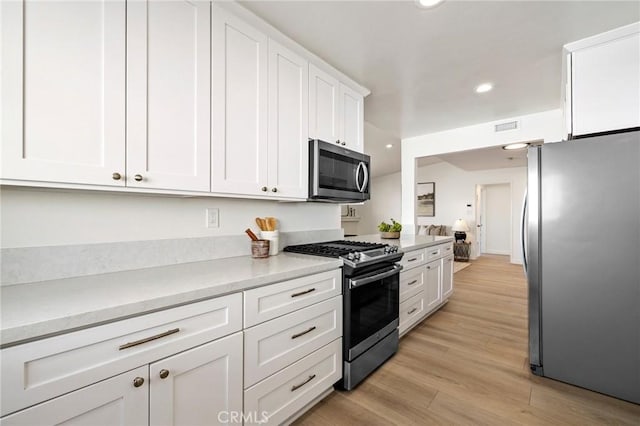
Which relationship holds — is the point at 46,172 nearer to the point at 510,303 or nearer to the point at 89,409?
the point at 89,409

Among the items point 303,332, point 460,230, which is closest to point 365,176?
point 303,332

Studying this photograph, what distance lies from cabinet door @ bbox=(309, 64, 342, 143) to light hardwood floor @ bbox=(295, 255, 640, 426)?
6.01ft

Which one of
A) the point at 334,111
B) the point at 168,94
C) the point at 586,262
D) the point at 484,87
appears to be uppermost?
the point at 484,87

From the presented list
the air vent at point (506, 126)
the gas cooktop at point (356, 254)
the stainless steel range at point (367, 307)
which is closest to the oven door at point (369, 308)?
the stainless steel range at point (367, 307)

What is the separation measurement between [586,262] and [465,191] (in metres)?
6.41

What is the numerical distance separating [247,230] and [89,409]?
1144 millimetres

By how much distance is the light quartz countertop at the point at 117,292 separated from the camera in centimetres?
76

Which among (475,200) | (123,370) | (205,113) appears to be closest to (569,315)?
(123,370)

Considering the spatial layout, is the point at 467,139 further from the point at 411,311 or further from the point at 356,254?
the point at 356,254

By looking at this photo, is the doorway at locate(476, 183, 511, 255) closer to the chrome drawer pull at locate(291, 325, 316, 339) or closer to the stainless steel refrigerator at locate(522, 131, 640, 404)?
the stainless steel refrigerator at locate(522, 131, 640, 404)

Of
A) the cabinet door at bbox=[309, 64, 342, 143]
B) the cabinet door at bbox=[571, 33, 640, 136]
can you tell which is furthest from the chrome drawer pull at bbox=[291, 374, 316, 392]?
the cabinet door at bbox=[571, 33, 640, 136]

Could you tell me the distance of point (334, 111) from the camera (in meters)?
2.24

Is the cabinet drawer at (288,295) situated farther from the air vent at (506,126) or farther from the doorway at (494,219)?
the doorway at (494,219)

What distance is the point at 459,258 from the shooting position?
703cm
